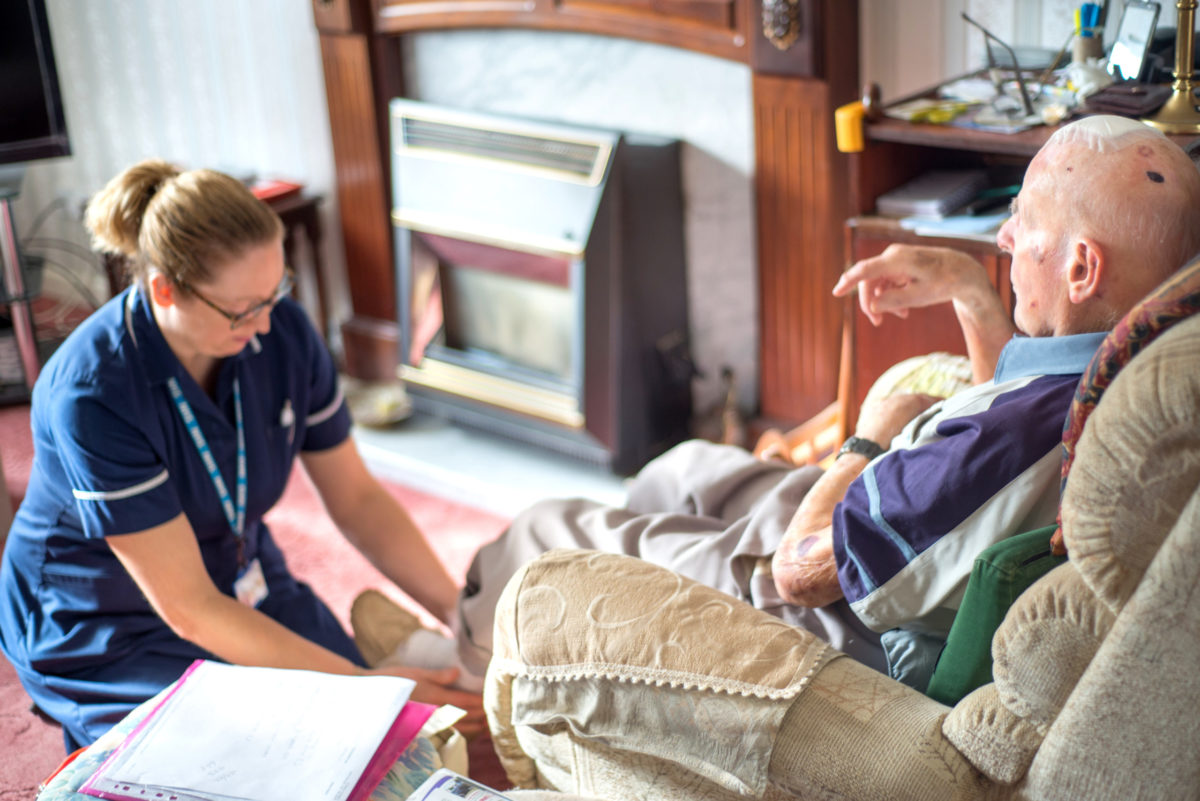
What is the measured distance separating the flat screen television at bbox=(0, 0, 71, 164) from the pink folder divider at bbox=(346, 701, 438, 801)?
2.23 meters

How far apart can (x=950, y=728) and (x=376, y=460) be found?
222 cm

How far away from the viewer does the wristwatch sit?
149 cm

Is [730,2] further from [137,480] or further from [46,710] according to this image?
[46,710]

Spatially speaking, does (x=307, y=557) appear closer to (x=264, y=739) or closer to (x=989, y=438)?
(x=264, y=739)

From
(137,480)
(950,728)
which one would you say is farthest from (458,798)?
(137,480)

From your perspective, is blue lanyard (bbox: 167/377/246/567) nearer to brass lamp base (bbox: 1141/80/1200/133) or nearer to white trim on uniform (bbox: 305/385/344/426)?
white trim on uniform (bbox: 305/385/344/426)

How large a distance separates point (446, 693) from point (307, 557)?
3.53 feet

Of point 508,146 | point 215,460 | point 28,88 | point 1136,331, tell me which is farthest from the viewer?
point 28,88

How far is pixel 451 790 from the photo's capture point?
3.89 ft

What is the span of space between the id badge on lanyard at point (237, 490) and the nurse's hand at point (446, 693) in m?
0.28

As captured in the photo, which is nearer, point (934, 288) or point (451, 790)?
point (451, 790)

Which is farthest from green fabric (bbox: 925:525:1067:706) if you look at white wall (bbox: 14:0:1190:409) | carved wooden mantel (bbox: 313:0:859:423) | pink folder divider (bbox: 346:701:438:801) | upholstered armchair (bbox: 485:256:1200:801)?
carved wooden mantel (bbox: 313:0:859:423)

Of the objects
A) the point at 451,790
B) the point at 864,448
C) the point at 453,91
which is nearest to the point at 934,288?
the point at 864,448

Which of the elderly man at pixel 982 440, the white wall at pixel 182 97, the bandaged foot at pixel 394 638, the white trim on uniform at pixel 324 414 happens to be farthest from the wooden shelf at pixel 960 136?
the white wall at pixel 182 97
